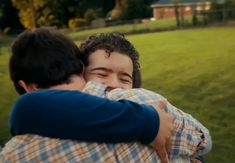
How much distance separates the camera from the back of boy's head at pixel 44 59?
99 centimetres

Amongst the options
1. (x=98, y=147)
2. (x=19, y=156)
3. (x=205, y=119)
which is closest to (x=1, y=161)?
(x=19, y=156)

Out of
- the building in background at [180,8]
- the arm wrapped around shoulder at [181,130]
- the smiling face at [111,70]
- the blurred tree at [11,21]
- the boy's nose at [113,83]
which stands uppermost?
the smiling face at [111,70]

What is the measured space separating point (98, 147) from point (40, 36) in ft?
0.83

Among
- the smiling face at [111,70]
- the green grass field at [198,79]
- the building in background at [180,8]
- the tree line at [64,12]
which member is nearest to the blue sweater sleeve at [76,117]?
the smiling face at [111,70]

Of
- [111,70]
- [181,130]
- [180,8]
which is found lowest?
[180,8]

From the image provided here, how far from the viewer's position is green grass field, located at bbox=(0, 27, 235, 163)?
543 cm

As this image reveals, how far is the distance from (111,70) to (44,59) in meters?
0.16

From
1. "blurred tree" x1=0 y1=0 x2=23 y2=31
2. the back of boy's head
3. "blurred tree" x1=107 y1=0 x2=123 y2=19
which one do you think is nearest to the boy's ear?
the back of boy's head

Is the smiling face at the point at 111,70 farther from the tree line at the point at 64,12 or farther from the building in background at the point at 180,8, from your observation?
the building in background at the point at 180,8

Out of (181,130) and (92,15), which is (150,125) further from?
(92,15)

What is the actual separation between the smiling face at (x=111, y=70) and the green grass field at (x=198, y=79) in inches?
106

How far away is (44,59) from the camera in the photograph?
994mm

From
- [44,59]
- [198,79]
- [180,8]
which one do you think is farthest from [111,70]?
[180,8]

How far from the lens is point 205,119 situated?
5.82 meters
